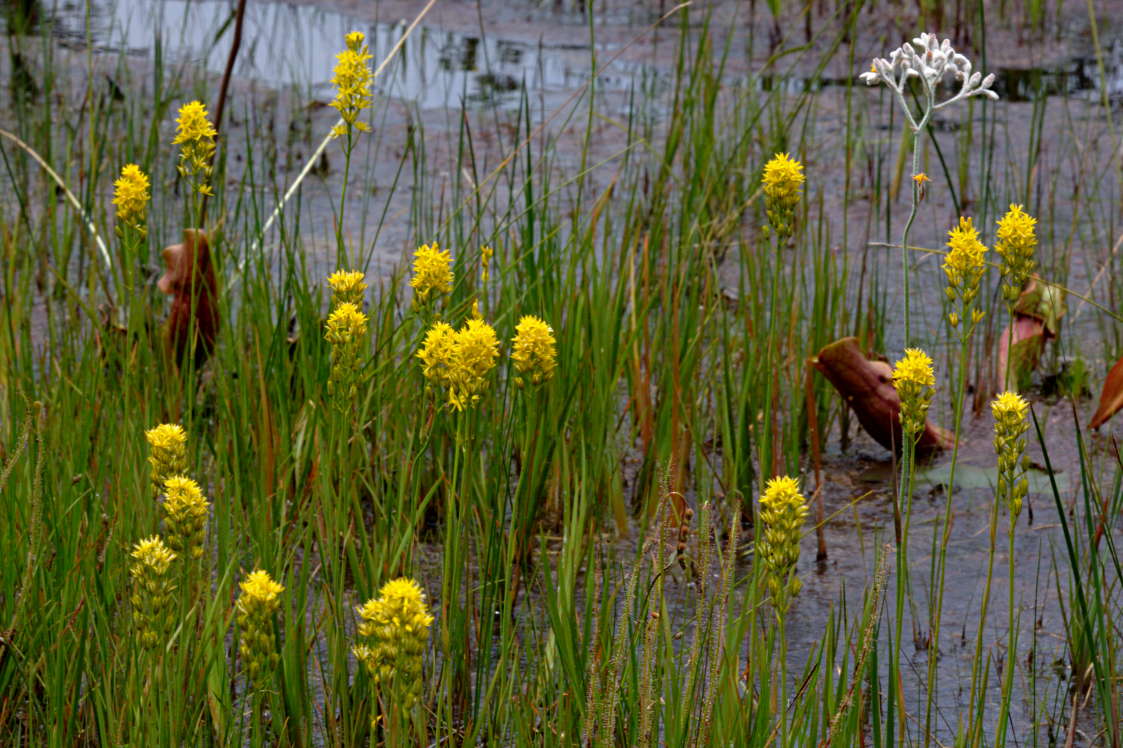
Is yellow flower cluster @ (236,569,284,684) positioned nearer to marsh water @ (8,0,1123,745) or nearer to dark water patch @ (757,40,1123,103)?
marsh water @ (8,0,1123,745)

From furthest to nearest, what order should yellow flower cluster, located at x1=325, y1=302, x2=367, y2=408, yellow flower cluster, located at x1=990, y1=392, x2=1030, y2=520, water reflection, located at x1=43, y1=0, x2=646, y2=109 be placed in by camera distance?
water reflection, located at x1=43, y1=0, x2=646, y2=109
yellow flower cluster, located at x1=325, y1=302, x2=367, y2=408
yellow flower cluster, located at x1=990, y1=392, x2=1030, y2=520

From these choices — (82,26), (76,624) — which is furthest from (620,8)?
(76,624)

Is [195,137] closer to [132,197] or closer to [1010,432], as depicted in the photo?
[132,197]

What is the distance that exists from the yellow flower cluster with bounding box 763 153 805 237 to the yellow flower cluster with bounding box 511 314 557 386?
39 cm

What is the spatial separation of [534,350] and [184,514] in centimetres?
41

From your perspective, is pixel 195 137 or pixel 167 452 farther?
pixel 195 137

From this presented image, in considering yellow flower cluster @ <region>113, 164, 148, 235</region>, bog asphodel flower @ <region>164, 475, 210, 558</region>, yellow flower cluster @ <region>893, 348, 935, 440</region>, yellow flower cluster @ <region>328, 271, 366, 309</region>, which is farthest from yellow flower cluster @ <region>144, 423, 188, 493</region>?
yellow flower cluster @ <region>893, 348, 935, 440</region>

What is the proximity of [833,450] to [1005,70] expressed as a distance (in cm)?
354

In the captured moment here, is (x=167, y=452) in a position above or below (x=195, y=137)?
below

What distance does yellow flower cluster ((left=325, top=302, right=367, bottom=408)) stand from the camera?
151 cm

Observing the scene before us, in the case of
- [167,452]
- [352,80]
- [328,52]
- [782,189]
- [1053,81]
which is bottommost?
[167,452]

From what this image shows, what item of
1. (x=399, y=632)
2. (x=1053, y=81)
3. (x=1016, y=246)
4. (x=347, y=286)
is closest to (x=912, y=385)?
(x=1016, y=246)

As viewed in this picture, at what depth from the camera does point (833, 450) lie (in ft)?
8.89

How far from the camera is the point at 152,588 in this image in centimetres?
120
